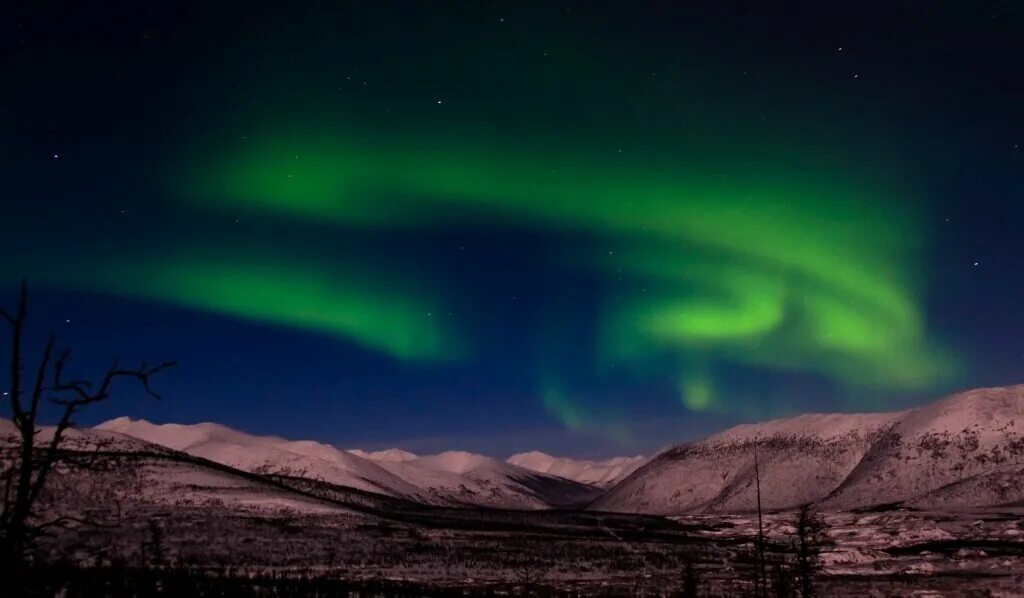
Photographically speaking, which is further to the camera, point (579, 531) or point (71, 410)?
point (579, 531)

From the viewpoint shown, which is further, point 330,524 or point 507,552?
point 330,524

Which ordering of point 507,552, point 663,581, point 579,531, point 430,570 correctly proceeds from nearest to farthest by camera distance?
point 663,581
point 430,570
point 507,552
point 579,531

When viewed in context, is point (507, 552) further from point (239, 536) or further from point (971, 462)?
point (971, 462)

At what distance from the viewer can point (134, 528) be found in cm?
8819

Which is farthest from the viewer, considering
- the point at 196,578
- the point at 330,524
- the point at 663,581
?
the point at 330,524

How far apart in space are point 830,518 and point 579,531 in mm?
51482

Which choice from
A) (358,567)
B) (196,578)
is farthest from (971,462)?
(196,578)

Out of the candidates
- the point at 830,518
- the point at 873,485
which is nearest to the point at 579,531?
the point at 830,518

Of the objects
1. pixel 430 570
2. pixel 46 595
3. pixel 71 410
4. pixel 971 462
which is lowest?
pixel 430 570

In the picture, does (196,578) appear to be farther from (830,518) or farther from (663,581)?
(830,518)

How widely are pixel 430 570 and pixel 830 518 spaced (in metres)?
104

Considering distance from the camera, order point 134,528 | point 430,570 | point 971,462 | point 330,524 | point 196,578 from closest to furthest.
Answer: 1. point 196,578
2. point 430,570
3. point 134,528
4. point 330,524
5. point 971,462

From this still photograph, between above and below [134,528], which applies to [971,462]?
above

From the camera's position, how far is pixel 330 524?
376 ft
